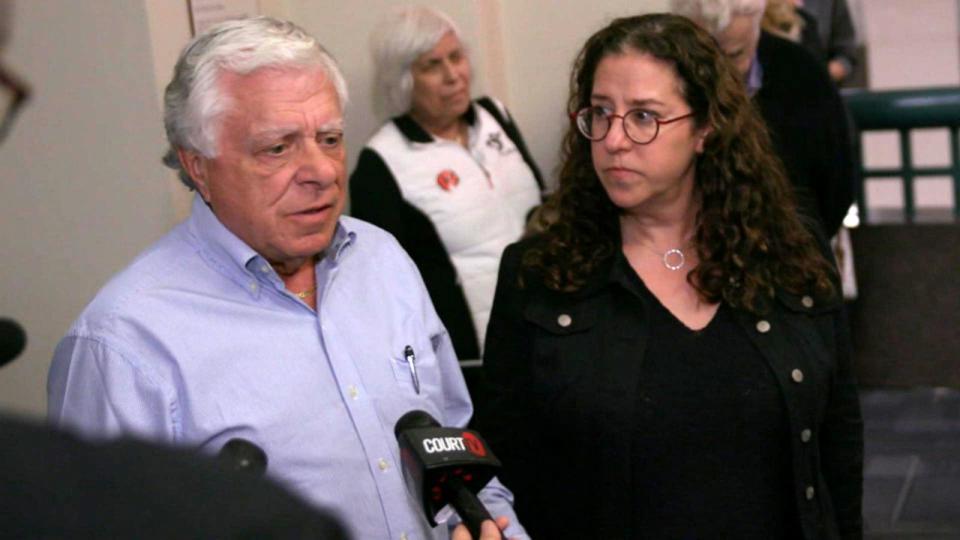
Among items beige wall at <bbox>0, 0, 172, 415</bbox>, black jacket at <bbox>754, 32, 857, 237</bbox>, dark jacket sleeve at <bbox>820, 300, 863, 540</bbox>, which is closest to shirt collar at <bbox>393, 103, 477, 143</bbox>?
beige wall at <bbox>0, 0, 172, 415</bbox>

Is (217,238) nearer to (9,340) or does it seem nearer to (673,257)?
(673,257)

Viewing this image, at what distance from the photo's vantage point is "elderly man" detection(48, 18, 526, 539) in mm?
2332

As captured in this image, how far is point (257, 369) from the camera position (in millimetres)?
2410

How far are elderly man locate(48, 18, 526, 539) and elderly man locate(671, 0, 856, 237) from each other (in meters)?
1.90

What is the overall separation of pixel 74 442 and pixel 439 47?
384cm

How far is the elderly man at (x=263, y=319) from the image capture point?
7.65 ft

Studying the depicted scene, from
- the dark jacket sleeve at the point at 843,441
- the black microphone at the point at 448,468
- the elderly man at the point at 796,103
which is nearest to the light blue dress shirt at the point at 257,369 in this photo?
the black microphone at the point at 448,468

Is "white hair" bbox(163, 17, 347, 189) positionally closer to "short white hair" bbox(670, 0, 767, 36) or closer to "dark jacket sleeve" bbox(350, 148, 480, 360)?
"dark jacket sleeve" bbox(350, 148, 480, 360)

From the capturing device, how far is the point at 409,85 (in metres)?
4.52

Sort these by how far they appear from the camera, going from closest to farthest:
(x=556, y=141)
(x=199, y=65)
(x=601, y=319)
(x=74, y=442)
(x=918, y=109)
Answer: (x=74, y=442) → (x=199, y=65) → (x=601, y=319) → (x=556, y=141) → (x=918, y=109)

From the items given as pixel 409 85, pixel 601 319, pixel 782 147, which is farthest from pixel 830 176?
pixel 601 319

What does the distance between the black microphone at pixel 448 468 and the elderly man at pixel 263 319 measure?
0.26 meters

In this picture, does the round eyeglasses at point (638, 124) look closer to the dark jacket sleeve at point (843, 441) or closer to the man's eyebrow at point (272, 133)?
the dark jacket sleeve at point (843, 441)

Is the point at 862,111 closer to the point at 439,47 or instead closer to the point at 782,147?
the point at 782,147
